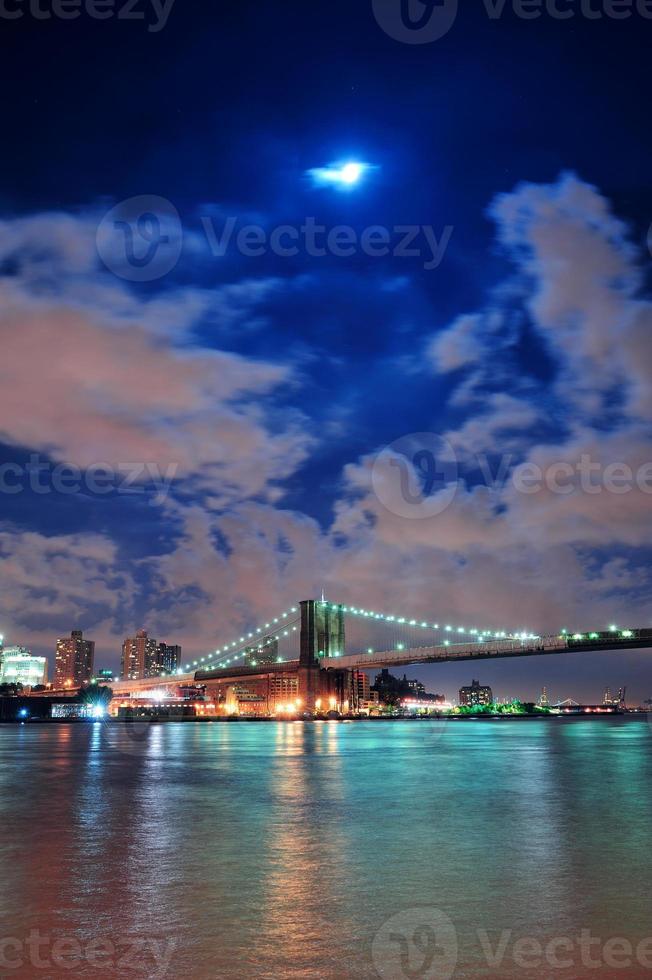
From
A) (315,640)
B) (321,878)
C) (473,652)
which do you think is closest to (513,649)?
(473,652)

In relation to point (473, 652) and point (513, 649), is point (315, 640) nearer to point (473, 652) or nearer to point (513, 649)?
point (473, 652)

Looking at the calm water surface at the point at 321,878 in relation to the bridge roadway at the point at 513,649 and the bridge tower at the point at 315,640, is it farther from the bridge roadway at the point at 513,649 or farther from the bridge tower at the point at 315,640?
the bridge tower at the point at 315,640


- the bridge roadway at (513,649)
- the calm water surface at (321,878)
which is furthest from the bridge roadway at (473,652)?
the calm water surface at (321,878)

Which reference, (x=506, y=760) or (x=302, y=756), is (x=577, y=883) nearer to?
(x=506, y=760)

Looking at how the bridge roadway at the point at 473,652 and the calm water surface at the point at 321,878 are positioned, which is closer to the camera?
the calm water surface at the point at 321,878

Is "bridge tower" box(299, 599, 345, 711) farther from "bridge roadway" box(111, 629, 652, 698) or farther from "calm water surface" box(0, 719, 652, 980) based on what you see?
"calm water surface" box(0, 719, 652, 980)

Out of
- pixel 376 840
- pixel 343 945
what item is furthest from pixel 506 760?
pixel 343 945
